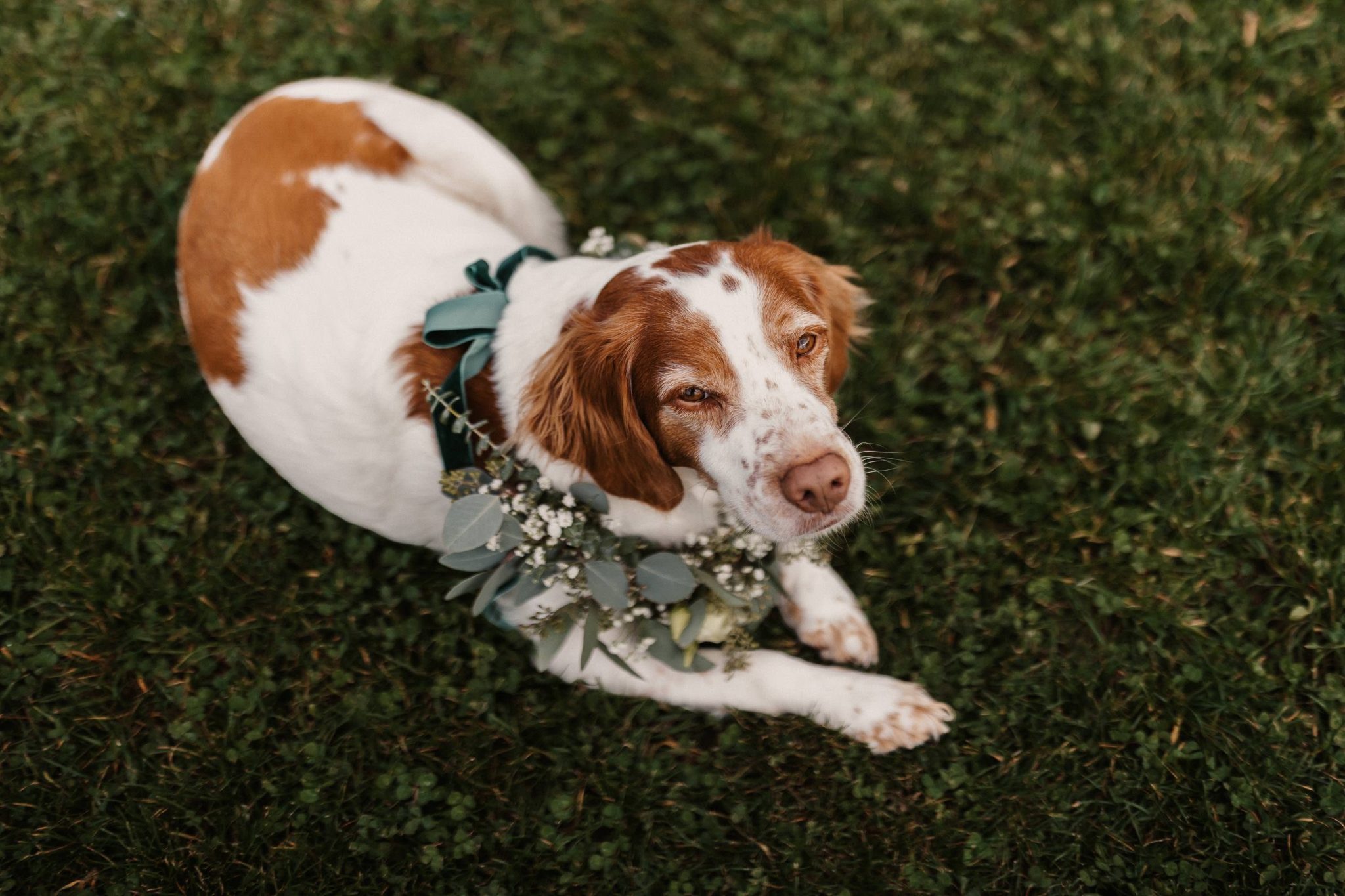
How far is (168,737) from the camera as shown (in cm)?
308

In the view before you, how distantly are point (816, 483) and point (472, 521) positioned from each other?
84 centimetres

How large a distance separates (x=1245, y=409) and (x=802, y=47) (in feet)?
7.08

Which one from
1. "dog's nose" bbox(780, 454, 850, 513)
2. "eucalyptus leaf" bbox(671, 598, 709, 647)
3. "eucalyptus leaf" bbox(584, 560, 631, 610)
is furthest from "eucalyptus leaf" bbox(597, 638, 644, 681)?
"dog's nose" bbox(780, 454, 850, 513)

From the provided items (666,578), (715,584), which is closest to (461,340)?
(666,578)

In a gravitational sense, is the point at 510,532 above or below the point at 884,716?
above

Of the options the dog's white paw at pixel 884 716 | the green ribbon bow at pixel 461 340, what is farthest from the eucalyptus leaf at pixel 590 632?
the dog's white paw at pixel 884 716

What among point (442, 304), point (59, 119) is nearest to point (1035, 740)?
point (442, 304)

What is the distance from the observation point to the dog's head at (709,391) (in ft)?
7.24

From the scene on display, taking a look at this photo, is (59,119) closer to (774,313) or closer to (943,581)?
(774,313)

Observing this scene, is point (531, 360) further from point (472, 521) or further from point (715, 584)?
point (715, 584)

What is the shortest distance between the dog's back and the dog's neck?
0.23 metres

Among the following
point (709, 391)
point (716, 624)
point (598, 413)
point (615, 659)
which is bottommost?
point (615, 659)

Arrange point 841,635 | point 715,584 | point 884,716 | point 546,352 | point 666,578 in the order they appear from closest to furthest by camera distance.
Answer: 1. point 546,352
2. point 666,578
3. point 715,584
4. point 884,716
5. point 841,635

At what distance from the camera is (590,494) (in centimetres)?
247
